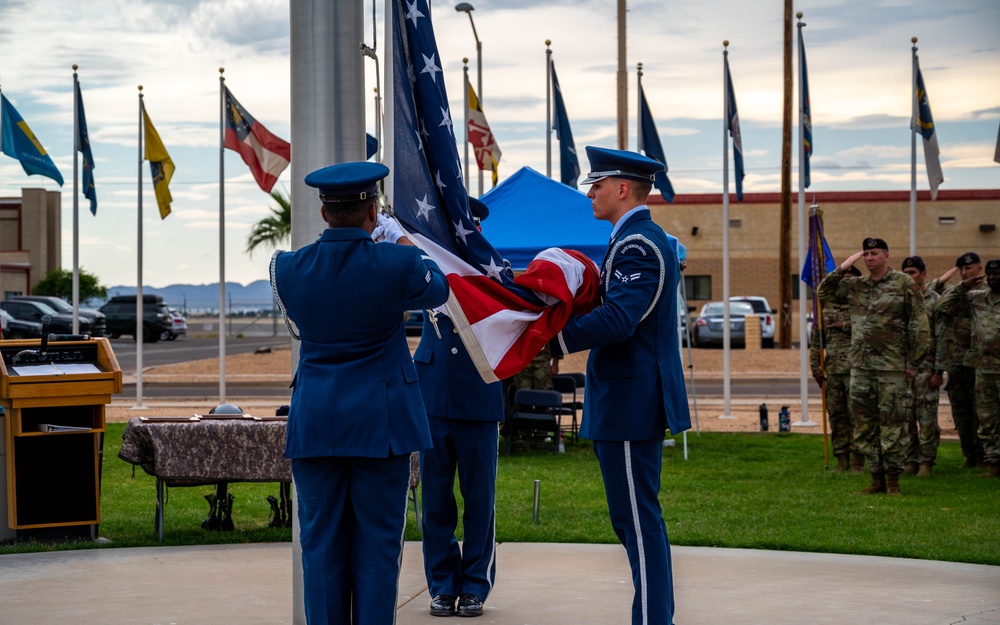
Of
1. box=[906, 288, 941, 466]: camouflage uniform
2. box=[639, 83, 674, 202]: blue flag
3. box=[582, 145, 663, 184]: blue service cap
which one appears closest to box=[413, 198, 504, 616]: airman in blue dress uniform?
box=[582, 145, 663, 184]: blue service cap

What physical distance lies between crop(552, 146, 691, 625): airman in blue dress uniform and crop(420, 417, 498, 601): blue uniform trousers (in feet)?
3.49

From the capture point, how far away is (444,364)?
637 cm

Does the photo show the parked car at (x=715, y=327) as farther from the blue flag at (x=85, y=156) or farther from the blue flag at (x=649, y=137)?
the blue flag at (x=85, y=156)

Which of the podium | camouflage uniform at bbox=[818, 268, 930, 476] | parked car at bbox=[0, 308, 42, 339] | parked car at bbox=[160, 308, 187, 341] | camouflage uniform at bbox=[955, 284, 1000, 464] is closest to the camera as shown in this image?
the podium

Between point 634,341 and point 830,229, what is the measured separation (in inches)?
1712

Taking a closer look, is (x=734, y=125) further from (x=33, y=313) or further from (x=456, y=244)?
(x=33, y=313)

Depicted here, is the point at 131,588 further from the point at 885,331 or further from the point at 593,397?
the point at 885,331

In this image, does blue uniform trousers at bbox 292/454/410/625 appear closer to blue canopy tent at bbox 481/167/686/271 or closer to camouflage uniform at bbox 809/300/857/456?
camouflage uniform at bbox 809/300/857/456

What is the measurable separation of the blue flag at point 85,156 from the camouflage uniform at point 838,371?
46.0 ft

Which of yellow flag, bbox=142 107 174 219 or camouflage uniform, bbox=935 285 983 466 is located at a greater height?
yellow flag, bbox=142 107 174 219

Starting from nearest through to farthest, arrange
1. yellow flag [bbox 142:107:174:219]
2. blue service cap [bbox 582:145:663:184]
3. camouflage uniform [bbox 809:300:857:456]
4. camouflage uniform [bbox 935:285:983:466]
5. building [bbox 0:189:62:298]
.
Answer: blue service cap [bbox 582:145:663:184] → camouflage uniform [bbox 809:300:857:456] → camouflage uniform [bbox 935:285:983:466] → yellow flag [bbox 142:107:174:219] → building [bbox 0:189:62:298]

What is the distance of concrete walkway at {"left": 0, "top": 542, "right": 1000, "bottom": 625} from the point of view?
619cm

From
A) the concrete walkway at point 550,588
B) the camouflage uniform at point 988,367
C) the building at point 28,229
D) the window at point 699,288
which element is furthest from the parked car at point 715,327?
the building at point 28,229

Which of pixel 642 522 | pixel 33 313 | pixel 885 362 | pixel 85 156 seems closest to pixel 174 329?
pixel 33 313
